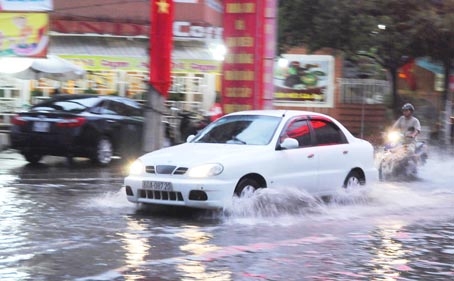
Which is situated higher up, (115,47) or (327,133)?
(115,47)

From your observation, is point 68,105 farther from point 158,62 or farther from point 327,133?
point 327,133

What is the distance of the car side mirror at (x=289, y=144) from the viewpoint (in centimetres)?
962

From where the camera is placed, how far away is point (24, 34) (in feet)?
61.8

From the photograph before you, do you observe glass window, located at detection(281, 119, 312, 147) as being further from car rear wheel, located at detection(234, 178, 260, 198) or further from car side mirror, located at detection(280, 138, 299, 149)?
car rear wheel, located at detection(234, 178, 260, 198)

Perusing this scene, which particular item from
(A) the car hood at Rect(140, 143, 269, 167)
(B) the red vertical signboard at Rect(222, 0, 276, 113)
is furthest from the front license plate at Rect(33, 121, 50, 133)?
(A) the car hood at Rect(140, 143, 269, 167)

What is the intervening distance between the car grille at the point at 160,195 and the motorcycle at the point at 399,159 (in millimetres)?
6937

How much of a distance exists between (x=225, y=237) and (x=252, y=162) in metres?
1.48

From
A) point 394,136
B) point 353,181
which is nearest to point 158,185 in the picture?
point 353,181

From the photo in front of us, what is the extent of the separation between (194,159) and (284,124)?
5.44 ft

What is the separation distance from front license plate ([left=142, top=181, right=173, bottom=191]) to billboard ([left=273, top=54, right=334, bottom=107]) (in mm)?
19337

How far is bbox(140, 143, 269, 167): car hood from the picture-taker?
8.98 metres

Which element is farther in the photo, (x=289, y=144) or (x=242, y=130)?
(x=242, y=130)

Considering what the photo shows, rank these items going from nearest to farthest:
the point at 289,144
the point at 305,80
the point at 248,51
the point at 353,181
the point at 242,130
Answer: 1. the point at 289,144
2. the point at 242,130
3. the point at 353,181
4. the point at 248,51
5. the point at 305,80

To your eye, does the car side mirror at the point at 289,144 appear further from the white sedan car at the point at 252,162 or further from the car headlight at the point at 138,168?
the car headlight at the point at 138,168
